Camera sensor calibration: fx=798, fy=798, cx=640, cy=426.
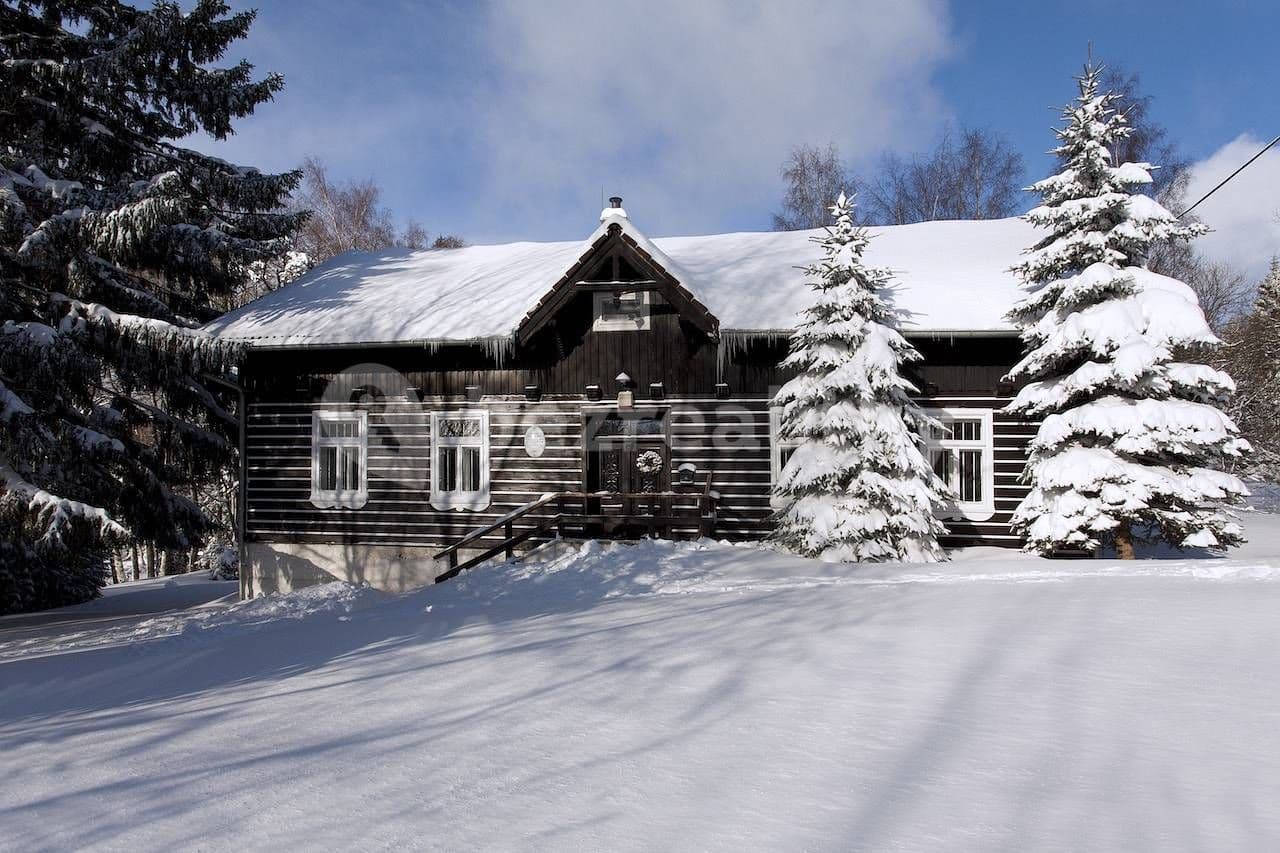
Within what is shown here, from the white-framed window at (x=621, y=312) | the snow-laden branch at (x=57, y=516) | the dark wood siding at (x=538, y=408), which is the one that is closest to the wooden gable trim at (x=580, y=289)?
the dark wood siding at (x=538, y=408)

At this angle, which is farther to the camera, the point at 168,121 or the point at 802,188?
the point at 802,188

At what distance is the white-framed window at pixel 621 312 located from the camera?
13875 mm

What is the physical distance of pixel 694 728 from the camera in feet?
14.8

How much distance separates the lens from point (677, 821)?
3.27 m

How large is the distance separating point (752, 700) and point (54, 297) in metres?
14.0

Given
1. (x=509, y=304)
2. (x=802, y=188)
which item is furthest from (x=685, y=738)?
(x=802, y=188)

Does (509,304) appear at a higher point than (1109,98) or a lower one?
lower

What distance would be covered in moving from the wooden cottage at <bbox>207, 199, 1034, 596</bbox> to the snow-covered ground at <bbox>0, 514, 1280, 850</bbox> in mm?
4698

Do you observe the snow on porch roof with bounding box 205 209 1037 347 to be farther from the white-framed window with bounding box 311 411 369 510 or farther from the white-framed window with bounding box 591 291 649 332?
the white-framed window with bounding box 311 411 369 510

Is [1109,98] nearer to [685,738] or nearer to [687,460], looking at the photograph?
[687,460]

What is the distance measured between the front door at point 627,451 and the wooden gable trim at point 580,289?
179 centimetres

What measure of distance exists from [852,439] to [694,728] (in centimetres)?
759

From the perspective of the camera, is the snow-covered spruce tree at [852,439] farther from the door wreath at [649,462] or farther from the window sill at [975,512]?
the door wreath at [649,462]

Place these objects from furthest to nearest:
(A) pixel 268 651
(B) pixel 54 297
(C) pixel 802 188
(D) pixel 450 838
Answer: (C) pixel 802 188
(B) pixel 54 297
(A) pixel 268 651
(D) pixel 450 838
